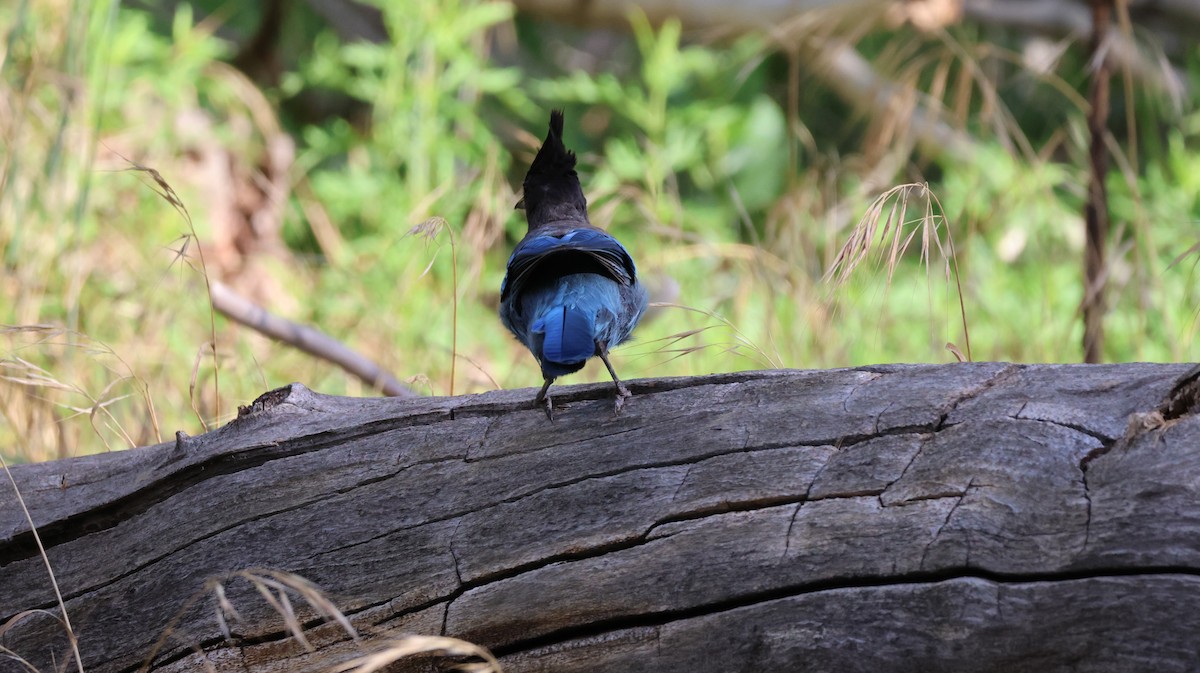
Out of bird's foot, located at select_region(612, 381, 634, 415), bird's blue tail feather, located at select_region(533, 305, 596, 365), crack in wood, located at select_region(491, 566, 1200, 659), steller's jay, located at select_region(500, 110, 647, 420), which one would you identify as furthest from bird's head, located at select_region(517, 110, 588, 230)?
crack in wood, located at select_region(491, 566, 1200, 659)

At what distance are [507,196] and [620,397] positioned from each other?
1637 millimetres

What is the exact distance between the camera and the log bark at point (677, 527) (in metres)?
1.55

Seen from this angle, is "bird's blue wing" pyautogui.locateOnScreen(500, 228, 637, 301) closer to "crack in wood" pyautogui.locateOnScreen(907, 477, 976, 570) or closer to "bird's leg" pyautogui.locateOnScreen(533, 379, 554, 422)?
"bird's leg" pyautogui.locateOnScreen(533, 379, 554, 422)

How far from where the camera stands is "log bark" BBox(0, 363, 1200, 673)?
1549 millimetres

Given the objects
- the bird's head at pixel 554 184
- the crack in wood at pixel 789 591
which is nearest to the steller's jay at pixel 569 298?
the bird's head at pixel 554 184

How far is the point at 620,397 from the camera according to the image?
2.10 metres

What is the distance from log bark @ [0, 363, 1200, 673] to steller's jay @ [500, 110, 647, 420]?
10 centimetres

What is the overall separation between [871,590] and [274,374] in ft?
11.0

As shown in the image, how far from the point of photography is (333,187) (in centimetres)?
572

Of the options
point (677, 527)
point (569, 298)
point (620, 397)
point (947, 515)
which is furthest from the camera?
point (569, 298)

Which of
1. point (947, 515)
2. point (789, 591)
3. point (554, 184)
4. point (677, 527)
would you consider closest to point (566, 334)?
point (677, 527)

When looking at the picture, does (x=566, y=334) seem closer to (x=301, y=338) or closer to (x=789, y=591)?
(x=789, y=591)

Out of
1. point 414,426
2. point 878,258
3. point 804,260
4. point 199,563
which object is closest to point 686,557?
point 414,426

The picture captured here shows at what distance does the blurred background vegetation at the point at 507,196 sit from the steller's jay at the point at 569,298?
7.6 inches
